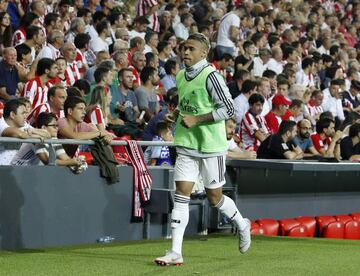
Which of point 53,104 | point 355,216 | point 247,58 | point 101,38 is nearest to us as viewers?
point 53,104

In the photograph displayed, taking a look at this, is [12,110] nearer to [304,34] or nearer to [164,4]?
[164,4]

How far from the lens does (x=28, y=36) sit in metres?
15.9

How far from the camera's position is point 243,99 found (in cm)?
1714

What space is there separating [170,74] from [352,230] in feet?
15.9

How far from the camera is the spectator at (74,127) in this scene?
1191cm

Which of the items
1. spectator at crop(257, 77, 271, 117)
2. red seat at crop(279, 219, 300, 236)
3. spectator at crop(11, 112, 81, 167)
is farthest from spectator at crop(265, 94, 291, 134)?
spectator at crop(11, 112, 81, 167)

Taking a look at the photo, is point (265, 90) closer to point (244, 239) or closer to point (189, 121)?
point (244, 239)

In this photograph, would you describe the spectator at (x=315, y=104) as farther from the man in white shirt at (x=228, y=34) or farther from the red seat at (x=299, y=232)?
the red seat at (x=299, y=232)

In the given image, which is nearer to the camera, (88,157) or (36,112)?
(88,157)

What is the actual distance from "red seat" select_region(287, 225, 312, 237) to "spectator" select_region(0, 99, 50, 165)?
392 centimetres

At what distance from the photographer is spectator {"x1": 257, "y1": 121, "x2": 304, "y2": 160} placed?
49.0 ft

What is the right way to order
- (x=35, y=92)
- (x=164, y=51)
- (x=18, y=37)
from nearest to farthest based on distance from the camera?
1. (x=35, y=92)
2. (x=18, y=37)
3. (x=164, y=51)

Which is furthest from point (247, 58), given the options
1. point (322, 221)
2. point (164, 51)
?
point (322, 221)

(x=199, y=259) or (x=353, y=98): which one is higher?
(x=353, y=98)
